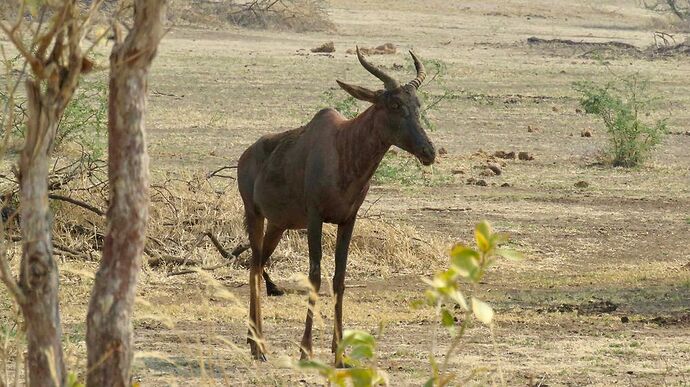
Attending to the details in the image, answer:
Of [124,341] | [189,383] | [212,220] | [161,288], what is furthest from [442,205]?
[124,341]

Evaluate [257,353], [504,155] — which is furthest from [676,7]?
[257,353]

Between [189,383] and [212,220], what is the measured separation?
5531 millimetres

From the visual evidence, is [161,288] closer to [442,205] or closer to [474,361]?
[474,361]

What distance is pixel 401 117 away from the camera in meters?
8.95

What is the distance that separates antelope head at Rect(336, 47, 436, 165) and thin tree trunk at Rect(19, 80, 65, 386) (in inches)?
182

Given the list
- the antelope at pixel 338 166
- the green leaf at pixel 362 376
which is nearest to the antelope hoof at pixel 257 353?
the antelope at pixel 338 166

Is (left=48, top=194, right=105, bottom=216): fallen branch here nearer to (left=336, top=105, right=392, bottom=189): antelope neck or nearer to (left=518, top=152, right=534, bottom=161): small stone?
(left=336, top=105, right=392, bottom=189): antelope neck

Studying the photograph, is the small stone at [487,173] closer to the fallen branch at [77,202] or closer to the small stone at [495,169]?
the small stone at [495,169]

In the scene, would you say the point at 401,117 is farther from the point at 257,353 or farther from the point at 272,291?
the point at 272,291

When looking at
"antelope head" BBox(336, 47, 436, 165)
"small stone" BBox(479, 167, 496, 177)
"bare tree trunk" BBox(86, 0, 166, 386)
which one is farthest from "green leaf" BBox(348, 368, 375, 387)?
"small stone" BBox(479, 167, 496, 177)

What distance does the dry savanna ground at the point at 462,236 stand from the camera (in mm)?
8391

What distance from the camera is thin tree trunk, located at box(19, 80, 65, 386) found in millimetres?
4352

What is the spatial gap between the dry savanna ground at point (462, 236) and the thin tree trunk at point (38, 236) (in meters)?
0.21

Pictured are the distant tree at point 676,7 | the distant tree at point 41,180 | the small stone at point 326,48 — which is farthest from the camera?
the distant tree at point 676,7
